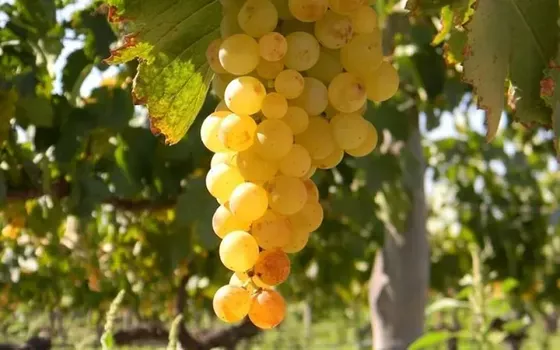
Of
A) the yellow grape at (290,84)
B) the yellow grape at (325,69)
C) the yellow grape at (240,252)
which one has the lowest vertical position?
the yellow grape at (240,252)

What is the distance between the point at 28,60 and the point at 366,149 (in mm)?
1129

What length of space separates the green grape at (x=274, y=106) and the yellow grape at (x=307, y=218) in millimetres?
70

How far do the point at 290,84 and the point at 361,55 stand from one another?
0.07 m

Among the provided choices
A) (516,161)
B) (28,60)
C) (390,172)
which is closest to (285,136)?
(28,60)

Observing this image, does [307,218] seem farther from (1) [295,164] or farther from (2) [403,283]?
(2) [403,283]

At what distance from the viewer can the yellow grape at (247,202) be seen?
1.51ft

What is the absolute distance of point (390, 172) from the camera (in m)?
1.74

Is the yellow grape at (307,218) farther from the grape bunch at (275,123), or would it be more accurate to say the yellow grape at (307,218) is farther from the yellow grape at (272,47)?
the yellow grape at (272,47)

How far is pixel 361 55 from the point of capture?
524mm

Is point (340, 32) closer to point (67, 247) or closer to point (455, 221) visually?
point (67, 247)

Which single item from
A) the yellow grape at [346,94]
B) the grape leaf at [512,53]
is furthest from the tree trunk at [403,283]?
the yellow grape at [346,94]

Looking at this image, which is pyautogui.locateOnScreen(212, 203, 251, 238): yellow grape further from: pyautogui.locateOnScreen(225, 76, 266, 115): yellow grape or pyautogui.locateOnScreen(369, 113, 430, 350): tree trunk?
pyautogui.locateOnScreen(369, 113, 430, 350): tree trunk

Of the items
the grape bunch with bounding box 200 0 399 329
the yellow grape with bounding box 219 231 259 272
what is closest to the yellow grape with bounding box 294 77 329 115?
the grape bunch with bounding box 200 0 399 329

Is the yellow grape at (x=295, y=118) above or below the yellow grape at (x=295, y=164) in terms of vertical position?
above
